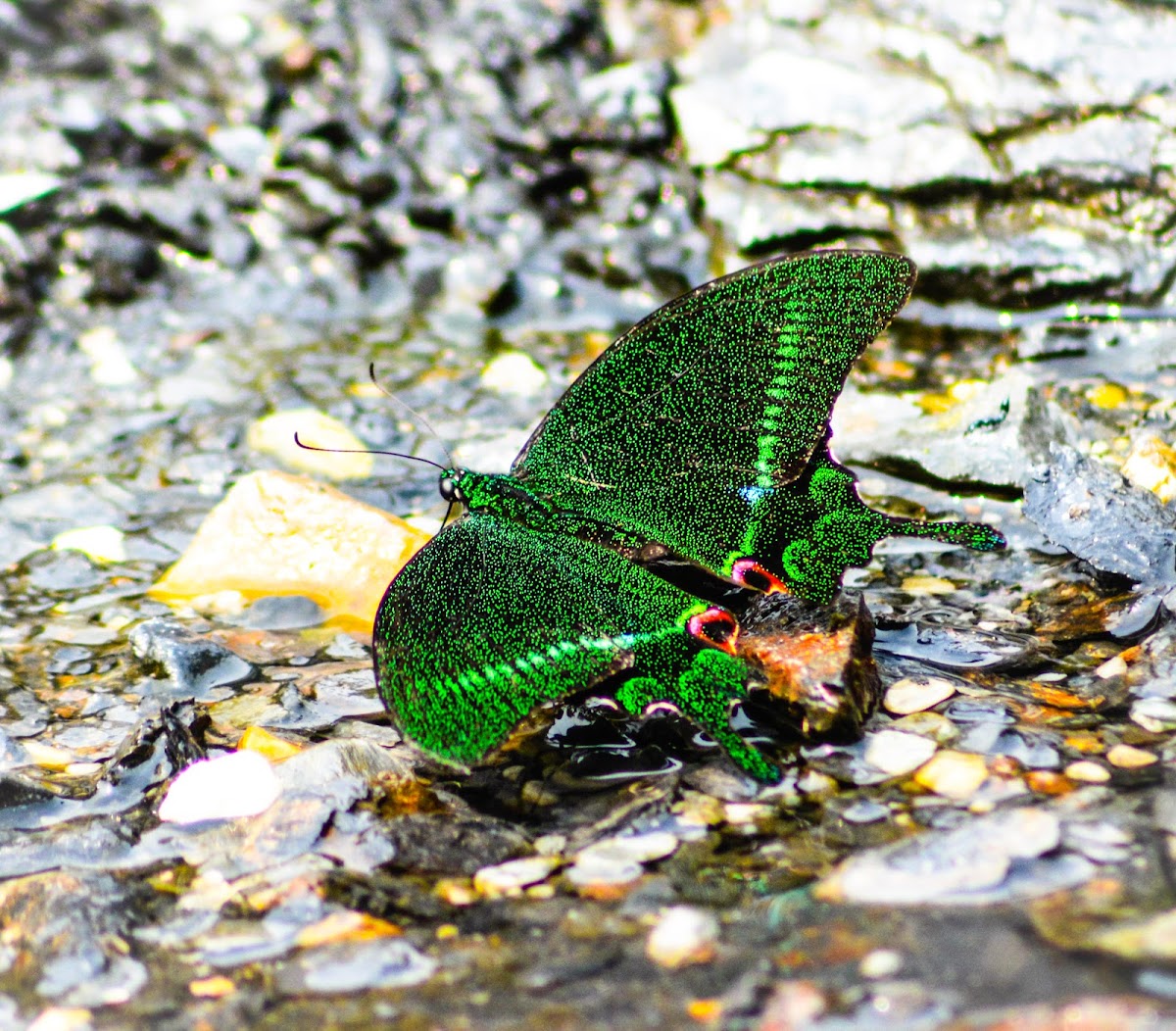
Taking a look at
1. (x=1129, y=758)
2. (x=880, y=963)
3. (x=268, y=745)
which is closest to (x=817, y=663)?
(x=1129, y=758)

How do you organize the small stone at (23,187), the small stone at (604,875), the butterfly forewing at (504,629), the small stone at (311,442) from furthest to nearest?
the small stone at (23,187) → the small stone at (311,442) → the butterfly forewing at (504,629) → the small stone at (604,875)

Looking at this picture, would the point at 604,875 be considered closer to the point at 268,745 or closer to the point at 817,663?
the point at 817,663

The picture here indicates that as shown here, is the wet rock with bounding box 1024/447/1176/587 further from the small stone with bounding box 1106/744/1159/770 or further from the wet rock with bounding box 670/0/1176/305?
the wet rock with bounding box 670/0/1176/305

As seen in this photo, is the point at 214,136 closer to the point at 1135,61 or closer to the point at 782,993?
the point at 1135,61

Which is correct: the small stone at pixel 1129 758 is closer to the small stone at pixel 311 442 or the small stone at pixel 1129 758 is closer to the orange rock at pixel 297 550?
the orange rock at pixel 297 550

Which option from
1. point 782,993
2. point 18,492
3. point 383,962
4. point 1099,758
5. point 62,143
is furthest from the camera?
point 62,143

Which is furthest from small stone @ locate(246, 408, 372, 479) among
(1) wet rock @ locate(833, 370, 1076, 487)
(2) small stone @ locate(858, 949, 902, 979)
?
(2) small stone @ locate(858, 949, 902, 979)

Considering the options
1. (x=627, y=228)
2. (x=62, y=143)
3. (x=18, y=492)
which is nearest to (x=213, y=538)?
(x=18, y=492)

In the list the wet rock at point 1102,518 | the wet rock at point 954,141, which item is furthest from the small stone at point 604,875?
the wet rock at point 954,141
